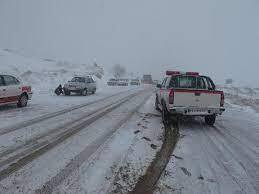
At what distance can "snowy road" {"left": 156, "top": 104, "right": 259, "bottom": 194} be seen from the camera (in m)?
4.46

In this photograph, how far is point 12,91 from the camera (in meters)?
13.3

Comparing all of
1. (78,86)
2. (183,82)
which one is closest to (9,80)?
(183,82)

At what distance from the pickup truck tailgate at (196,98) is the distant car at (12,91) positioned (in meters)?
7.99

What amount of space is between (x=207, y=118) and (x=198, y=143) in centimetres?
333

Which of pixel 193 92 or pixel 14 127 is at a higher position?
pixel 193 92

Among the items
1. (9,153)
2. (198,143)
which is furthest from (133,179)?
(198,143)

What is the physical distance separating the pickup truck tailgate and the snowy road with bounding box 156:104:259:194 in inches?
40.7

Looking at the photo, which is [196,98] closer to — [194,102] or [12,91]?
[194,102]

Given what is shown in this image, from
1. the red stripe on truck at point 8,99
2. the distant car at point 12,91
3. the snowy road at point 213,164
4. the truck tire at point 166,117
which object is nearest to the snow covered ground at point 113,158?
the snowy road at point 213,164

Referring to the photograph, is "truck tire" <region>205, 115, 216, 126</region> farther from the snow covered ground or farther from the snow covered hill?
the snow covered hill

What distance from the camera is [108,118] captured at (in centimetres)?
1077

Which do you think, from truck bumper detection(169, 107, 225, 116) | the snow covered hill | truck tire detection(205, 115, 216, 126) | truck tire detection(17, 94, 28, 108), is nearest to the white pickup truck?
truck bumper detection(169, 107, 225, 116)

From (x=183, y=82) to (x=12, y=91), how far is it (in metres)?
8.08

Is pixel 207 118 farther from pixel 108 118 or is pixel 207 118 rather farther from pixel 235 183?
pixel 235 183
